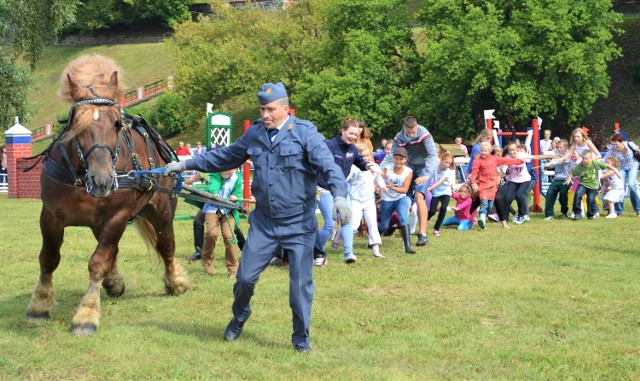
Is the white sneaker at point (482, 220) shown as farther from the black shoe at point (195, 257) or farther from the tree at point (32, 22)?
the tree at point (32, 22)

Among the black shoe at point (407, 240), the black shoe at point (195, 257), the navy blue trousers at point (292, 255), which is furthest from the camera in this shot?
the black shoe at point (407, 240)

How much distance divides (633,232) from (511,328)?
9375mm

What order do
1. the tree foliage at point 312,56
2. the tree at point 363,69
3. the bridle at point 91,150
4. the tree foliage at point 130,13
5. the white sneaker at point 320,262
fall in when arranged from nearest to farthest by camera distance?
the bridle at point 91,150
the white sneaker at point 320,262
the tree at point 363,69
the tree foliage at point 312,56
the tree foliage at point 130,13

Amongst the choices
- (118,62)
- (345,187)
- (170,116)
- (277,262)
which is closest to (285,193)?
(345,187)

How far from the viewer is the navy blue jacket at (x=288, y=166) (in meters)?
7.52

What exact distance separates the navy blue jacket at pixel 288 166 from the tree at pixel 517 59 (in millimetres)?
39117

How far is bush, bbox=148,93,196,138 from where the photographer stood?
66750 millimetres

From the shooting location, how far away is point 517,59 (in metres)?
46.6

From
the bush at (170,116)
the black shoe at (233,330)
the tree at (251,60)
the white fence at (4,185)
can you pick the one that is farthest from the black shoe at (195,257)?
the bush at (170,116)

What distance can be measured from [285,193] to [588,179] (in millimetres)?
13533

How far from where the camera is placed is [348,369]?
704 centimetres

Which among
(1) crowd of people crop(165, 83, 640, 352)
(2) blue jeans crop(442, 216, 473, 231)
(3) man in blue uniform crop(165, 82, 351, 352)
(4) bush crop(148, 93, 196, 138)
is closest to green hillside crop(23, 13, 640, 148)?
(4) bush crop(148, 93, 196, 138)

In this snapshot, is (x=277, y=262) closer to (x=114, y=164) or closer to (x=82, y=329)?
(x=114, y=164)

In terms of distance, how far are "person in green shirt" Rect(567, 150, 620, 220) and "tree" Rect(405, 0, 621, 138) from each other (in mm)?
26386
